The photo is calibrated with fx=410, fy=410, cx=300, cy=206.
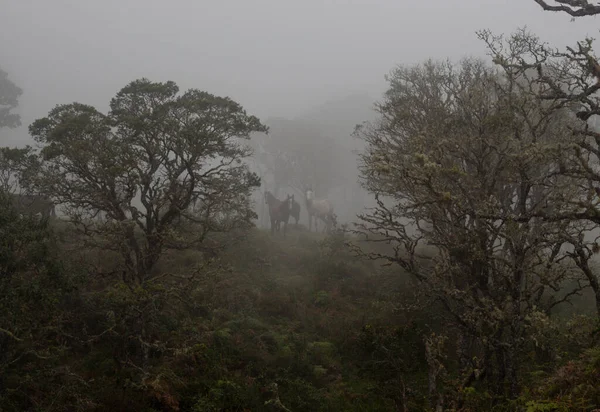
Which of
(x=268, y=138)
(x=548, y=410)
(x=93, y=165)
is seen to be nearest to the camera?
(x=548, y=410)

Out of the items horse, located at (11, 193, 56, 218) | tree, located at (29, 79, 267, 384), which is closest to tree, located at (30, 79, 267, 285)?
tree, located at (29, 79, 267, 384)

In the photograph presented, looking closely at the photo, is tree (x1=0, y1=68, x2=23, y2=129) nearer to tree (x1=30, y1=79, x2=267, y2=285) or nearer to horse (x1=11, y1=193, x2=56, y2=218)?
horse (x1=11, y1=193, x2=56, y2=218)

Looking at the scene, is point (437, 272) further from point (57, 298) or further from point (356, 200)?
point (356, 200)

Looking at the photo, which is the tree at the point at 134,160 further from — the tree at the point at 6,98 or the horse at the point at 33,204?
the tree at the point at 6,98

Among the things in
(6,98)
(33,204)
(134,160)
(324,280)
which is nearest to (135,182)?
(134,160)

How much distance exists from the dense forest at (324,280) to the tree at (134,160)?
8cm

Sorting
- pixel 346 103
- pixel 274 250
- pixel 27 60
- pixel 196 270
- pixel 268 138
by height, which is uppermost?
pixel 27 60

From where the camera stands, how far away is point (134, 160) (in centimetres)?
1142

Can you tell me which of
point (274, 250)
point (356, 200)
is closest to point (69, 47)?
point (356, 200)

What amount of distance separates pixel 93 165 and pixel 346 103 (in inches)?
2632

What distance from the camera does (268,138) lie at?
5506 centimetres

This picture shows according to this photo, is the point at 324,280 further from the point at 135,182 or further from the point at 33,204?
the point at 33,204

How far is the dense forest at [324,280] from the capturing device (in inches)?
294

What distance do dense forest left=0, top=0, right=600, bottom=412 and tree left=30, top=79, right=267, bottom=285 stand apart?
0.25ft
